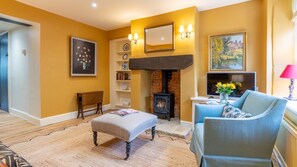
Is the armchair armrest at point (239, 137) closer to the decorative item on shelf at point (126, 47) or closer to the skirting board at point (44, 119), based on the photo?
the skirting board at point (44, 119)

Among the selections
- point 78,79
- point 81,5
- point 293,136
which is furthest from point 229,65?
point 78,79

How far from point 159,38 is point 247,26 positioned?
1.84 m

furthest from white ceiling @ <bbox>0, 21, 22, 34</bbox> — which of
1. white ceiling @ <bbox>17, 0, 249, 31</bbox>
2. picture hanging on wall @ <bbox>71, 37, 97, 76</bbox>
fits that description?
picture hanging on wall @ <bbox>71, 37, 97, 76</bbox>

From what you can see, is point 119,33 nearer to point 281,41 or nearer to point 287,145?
point 281,41

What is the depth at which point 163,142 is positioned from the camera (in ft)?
8.87

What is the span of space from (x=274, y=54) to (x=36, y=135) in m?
4.54

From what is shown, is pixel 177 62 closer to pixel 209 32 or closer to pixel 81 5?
pixel 209 32

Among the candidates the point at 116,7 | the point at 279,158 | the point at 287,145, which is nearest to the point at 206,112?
the point at 287,145

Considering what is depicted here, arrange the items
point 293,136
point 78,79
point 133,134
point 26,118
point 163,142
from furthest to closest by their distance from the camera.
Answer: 1. point 78,79
2. point 26,118
3. point 163,142
4. point 133,134
5. point 293,136

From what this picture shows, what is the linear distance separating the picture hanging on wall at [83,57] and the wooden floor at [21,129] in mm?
1301

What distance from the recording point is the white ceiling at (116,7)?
3.19m

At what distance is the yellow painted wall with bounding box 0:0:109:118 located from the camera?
11.0ft

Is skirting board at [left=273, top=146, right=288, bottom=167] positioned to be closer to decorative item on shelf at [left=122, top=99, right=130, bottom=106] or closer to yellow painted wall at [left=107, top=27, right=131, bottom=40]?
decorative item on shelf at [left=122, top=99, right=130, bottom=106]

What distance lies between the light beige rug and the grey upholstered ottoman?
0.21m
